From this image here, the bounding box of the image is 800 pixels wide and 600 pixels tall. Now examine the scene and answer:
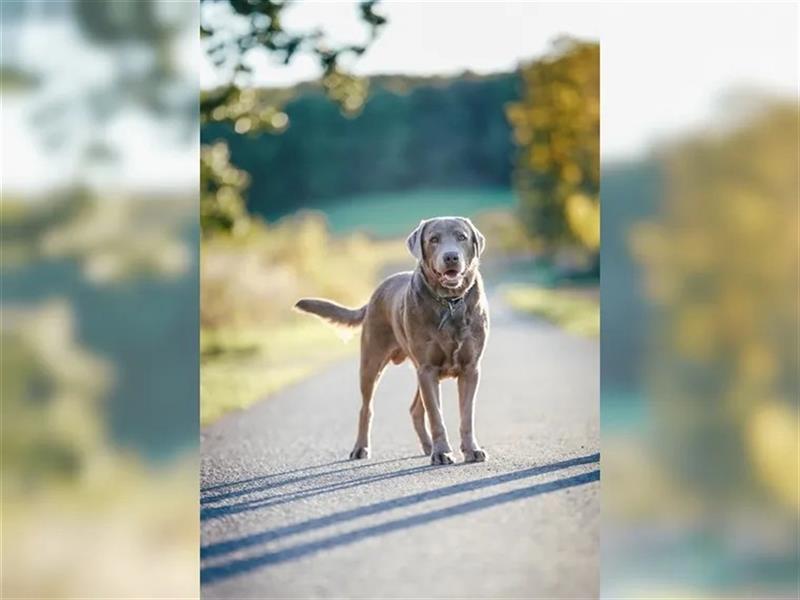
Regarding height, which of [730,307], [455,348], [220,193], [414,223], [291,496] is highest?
[220,193]

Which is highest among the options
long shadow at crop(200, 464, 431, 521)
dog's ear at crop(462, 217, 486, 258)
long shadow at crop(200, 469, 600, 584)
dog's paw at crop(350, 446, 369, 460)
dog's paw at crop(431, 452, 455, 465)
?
dog's ear at crop(462, 217, 486, 258)

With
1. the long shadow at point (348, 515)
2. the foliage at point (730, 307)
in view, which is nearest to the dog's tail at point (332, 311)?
the long shadow at point (348, 515)

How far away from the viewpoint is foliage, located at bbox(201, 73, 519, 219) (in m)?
4.54

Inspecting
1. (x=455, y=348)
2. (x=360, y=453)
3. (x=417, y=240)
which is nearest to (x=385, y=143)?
(x=417, y=240)

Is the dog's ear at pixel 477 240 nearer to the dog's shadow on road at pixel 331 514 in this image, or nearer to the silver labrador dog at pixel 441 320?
the silver labrador dog at pixel 441 320

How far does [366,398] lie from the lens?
4.61m

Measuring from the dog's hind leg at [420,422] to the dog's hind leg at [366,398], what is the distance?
169 millimetres

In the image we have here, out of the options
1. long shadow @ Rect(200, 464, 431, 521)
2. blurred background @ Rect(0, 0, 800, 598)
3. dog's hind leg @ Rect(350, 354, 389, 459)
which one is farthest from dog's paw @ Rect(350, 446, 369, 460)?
blurred background @ Rect(0, 0, 800, 598)

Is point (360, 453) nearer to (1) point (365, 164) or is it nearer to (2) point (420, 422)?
(2) point (420, 422)

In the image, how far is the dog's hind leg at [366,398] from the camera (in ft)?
15.1

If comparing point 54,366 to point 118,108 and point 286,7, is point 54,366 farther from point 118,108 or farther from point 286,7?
point 286,7

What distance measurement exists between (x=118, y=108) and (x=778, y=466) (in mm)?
2778

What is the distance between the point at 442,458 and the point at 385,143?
1.20 metres

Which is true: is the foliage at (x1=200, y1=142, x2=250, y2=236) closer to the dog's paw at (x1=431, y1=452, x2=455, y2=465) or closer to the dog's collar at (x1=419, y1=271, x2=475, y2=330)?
the dog's collar at (x1=419, y1=271, x2=475, y2=330)
